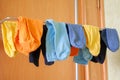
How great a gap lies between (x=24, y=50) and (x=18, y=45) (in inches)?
Result: 1.3

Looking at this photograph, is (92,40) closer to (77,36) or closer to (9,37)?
(77,36)

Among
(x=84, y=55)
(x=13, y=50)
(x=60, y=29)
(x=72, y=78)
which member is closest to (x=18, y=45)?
(x=13, y=50)

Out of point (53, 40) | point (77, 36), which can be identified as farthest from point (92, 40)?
point (53, 40)

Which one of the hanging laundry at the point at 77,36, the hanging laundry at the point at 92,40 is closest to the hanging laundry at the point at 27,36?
the hanging laundry at the point at 77,36

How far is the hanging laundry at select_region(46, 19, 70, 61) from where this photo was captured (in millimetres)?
861

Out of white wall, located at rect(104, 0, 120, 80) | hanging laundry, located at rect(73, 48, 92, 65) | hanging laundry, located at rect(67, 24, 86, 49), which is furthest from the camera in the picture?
white wall, located at rect(104, 0, 120, 80)

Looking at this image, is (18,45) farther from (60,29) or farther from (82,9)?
(82,9)

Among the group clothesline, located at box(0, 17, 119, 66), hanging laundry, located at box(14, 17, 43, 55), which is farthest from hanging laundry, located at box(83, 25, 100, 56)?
hanging laundry, located at box(14, 17, 43, 55)

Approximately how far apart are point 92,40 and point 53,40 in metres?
0.20

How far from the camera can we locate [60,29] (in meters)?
0.90

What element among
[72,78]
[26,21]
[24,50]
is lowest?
[72,78]

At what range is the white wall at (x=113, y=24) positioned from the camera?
4.57 feet

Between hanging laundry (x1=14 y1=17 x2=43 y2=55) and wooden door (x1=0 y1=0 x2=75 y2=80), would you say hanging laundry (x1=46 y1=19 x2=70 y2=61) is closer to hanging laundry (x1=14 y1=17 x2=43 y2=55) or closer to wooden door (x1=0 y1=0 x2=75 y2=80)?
hanging laundry (x1=14 y1=17 x2=43 y2=55)

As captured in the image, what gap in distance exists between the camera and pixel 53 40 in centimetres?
89
